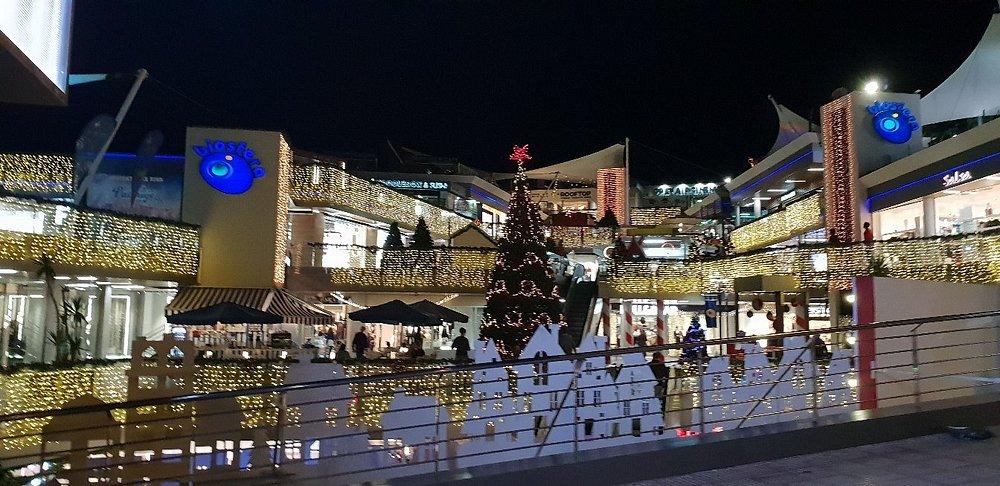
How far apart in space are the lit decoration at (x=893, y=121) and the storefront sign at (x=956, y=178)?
3673mm

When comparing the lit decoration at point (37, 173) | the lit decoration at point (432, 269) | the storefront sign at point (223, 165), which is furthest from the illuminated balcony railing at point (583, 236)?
the lit decoration at point (37, 173)

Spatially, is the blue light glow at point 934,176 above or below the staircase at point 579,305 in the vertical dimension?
above

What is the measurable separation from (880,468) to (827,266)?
13.1 meters

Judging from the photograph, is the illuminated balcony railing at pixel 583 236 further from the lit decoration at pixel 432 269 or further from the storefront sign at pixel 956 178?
the storefront sign at pixel 956 178

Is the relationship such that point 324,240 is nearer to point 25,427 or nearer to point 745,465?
point 25,427

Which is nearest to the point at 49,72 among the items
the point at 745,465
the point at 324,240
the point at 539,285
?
the point at 745,465

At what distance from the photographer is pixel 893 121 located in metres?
20.8

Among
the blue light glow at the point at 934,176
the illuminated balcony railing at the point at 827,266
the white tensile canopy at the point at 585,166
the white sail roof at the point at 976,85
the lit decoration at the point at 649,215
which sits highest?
the white tensile canopy at the point at 585,166

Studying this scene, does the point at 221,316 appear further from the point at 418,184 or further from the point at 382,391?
the point at 418,184

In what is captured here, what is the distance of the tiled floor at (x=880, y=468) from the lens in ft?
18.2

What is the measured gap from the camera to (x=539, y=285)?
18.6 metres

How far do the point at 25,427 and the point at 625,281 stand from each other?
15684mm

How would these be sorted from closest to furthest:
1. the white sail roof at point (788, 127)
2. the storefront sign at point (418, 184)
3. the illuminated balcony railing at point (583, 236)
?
the illuminated balcony railing at point (583, 236) → the white sail roof at point (788, 127) → the storefront sign at point (418, 184)

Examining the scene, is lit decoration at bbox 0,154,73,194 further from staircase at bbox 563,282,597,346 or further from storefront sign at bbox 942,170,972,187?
storefront sign at bbox 942,170,972,187
